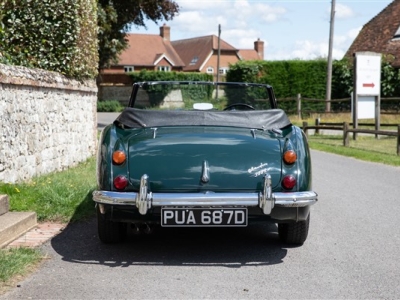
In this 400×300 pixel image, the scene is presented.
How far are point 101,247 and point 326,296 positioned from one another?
7.22 ft

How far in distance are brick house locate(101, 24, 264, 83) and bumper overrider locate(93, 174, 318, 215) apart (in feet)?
233

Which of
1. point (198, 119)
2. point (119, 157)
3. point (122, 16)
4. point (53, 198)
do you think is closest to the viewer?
point (119, 157)

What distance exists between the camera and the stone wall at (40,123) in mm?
8380

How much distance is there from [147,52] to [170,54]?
368 cm

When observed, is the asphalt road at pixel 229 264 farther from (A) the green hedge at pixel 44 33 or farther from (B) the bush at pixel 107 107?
(B) the bush at pixel 107 107

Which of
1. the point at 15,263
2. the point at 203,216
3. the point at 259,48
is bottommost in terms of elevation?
the point at 15,263

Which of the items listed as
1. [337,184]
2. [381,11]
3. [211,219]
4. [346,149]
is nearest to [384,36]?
[381,11]

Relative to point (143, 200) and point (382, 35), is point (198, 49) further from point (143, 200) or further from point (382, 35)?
point (143, 200)

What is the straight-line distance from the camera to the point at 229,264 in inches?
206

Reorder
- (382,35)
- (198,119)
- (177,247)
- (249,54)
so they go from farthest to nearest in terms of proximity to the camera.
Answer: (249,54) < (382,35) < (198,119) < (177,247)

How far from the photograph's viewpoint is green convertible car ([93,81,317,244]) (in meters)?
5.14

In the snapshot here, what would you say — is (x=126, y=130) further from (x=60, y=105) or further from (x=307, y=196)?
(x=60, y=105)

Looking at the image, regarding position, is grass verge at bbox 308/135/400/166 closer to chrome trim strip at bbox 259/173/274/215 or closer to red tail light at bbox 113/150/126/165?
chrome trim strip at bbox 259/173/274/215

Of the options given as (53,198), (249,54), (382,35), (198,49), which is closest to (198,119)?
(53,198)
